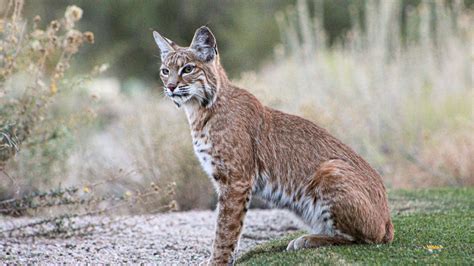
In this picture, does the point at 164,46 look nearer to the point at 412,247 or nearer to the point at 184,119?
the point at 412,247

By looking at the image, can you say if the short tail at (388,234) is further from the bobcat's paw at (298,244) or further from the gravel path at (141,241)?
the gravel path at (141,241)

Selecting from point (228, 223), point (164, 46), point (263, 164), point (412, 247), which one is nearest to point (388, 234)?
point (412, 247)


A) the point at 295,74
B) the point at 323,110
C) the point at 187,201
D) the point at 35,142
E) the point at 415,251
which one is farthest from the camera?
the point at 295,74

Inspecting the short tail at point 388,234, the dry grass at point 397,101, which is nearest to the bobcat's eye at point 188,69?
the short tail at point 388,234

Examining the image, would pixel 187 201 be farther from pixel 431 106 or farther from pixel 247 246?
pixel 431 106

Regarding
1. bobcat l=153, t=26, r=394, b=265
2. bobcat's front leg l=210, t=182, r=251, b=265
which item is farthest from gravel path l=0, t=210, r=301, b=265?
bobcat's front leg l=210, t=182, r=251, b=265

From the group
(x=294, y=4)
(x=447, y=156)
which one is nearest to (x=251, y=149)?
(x=447, y=156)

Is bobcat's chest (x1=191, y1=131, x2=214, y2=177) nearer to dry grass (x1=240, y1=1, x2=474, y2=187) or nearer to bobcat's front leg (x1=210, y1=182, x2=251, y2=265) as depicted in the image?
bobcat's front leg (x1=210, y1=182, x2=251, y2=265)

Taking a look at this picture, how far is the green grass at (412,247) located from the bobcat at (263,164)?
20 centimetres

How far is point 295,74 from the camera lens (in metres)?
13.1

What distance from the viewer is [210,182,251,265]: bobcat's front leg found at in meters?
5.62

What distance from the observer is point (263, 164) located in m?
5.88

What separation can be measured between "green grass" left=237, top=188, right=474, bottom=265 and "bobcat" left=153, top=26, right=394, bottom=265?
0.20 metres

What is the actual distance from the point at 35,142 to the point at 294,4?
15.4 meters
